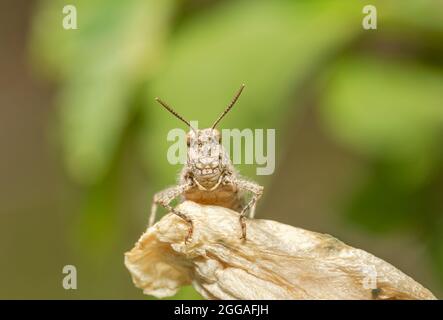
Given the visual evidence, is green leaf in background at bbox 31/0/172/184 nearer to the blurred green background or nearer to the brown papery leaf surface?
the blurred green background

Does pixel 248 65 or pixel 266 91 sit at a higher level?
pixel 248 65

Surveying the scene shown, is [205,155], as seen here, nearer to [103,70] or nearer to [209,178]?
[209,178]

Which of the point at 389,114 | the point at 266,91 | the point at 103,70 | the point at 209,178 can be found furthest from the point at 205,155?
the point at 389,114

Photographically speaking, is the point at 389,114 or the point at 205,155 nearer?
the point at 205,155

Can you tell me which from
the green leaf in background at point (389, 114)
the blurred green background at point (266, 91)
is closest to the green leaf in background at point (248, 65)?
the blurred green background at point (266, 91)

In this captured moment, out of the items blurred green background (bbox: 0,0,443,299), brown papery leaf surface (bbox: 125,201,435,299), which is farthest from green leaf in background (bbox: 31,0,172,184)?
brown papery leaf surface (bbox: 125,201,435,299)

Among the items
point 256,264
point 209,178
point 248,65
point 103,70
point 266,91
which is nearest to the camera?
point 256,264
